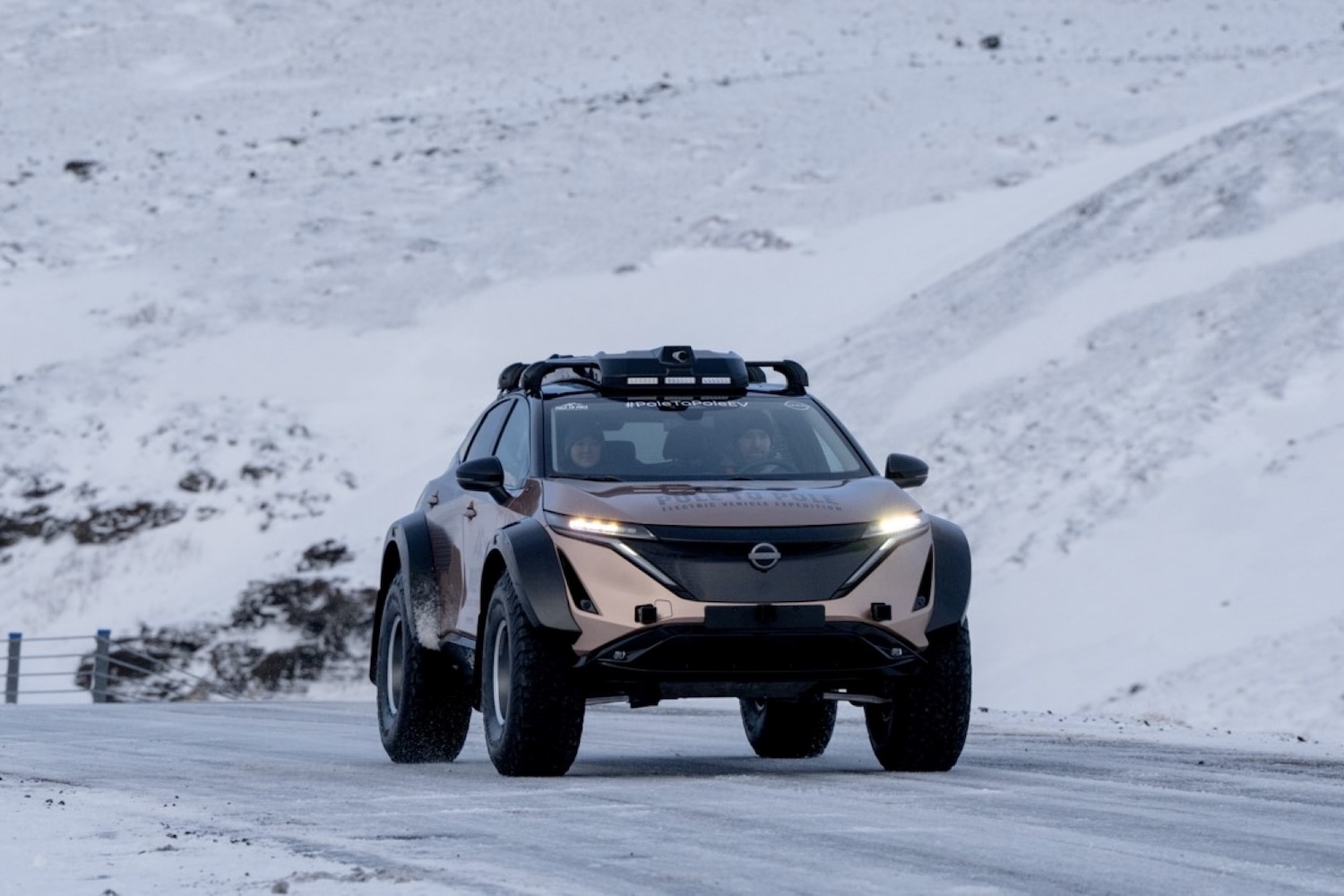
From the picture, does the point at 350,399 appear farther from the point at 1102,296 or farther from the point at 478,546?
the point at 478,546

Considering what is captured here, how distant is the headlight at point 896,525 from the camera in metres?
9.47

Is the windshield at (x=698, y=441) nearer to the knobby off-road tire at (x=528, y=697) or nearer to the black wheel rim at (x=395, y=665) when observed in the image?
the knobby off-road tire at (x=528, y=697)

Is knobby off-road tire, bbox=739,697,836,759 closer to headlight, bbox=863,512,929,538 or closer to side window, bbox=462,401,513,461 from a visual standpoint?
side window, bbox=462,401,513,461

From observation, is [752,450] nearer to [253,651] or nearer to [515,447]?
[515,447]

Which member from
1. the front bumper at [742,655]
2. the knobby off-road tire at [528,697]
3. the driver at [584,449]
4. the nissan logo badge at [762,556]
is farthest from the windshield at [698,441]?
the front bumper at [742,655]

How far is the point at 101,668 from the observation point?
1061 inches

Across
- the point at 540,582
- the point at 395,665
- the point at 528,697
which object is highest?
the point at 540,582

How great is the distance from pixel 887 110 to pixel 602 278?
584 inches

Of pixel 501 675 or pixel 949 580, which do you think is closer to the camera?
pixel 949 580

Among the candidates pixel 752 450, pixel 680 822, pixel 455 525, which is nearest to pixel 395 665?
pixel 455 525

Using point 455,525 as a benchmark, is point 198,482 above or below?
above

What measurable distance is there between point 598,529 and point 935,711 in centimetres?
182

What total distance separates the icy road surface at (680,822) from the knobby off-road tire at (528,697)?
163 millimetres

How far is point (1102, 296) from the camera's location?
111 ft
